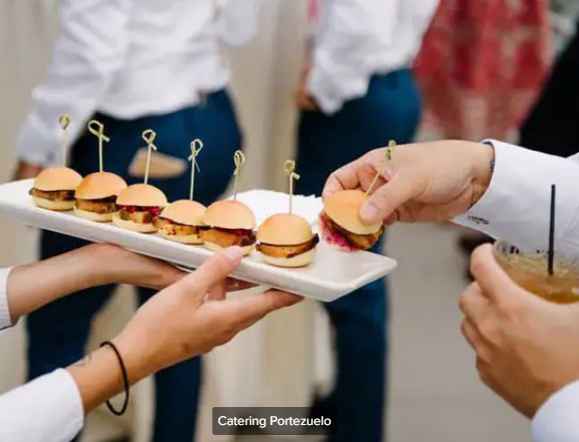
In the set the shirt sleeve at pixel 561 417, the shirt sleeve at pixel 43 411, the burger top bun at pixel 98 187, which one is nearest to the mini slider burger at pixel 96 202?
the burger top bun at pixel 98 187

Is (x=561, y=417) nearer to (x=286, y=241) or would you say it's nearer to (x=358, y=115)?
(x=286, y=241)

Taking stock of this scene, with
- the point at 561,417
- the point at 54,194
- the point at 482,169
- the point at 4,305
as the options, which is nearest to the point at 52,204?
the point at 54,194

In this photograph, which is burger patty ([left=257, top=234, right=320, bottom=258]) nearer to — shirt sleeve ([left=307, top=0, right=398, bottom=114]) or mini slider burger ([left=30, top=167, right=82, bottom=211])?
mini slider burger ([left=30, top=167, right=82, bottom=211])

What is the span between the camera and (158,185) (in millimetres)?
1492

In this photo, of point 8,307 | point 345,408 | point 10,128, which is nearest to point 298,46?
point 10,128

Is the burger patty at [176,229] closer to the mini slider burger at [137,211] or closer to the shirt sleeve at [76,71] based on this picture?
the mini slider burger at [137,211]

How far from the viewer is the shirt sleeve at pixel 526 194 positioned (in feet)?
3.84

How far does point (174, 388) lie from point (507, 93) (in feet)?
5.63

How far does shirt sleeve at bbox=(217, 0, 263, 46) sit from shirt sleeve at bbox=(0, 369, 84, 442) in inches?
32.2

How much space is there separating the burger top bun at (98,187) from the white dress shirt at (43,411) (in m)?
0.24

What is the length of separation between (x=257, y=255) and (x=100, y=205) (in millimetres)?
201

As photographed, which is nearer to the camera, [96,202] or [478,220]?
[96,202]

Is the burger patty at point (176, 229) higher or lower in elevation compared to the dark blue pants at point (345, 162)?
higher

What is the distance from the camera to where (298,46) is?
1.94m
